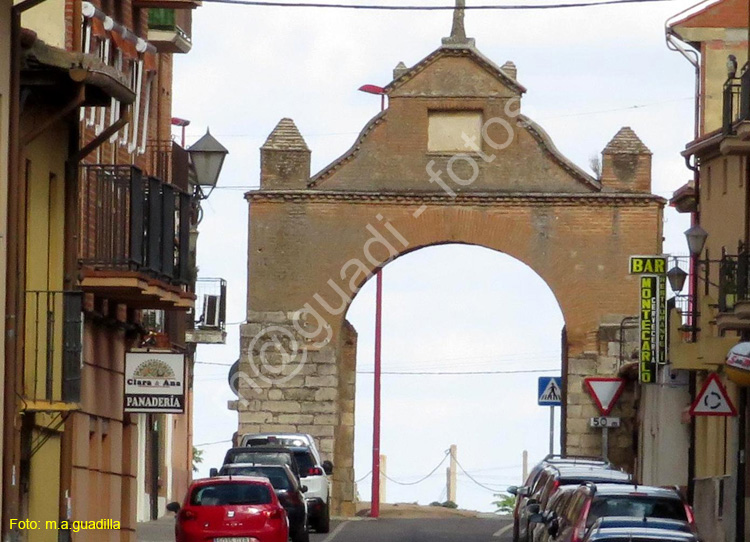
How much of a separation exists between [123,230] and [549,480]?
30.2 feet

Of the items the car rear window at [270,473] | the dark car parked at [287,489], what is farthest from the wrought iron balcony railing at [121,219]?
the car rear window at [270,473]

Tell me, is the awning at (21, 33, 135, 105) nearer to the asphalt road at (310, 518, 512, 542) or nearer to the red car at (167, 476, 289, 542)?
the red car at (167, 476, 289, 542)

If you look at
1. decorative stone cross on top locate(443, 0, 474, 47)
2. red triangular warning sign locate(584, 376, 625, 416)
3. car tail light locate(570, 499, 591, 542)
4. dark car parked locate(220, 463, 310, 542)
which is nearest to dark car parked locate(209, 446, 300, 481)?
dark car parked locate(220, 463, 310, 542)

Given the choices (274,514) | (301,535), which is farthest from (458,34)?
(274,514)

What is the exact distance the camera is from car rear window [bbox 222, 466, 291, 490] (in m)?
34.6

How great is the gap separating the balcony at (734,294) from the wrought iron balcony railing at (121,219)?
10.4 meters

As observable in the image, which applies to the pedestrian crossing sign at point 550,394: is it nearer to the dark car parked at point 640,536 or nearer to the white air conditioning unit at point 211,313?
the white air conditioning unit at point 211,313

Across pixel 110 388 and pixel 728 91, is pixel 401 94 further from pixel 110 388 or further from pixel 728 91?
pixel 110 388

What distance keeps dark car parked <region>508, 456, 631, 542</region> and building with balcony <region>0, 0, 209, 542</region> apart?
5.91m

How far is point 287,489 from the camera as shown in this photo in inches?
1366

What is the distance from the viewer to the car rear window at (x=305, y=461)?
135ft

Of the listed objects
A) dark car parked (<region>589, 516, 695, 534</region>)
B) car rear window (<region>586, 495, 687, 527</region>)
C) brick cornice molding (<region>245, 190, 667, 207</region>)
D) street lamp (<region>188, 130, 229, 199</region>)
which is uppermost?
brick cornice molding (<region>245, 190, 667, 207</region>)

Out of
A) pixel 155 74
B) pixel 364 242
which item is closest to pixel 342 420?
pixel 364 242

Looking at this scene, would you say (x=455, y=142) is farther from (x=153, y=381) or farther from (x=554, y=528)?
(x=554, y=528)
